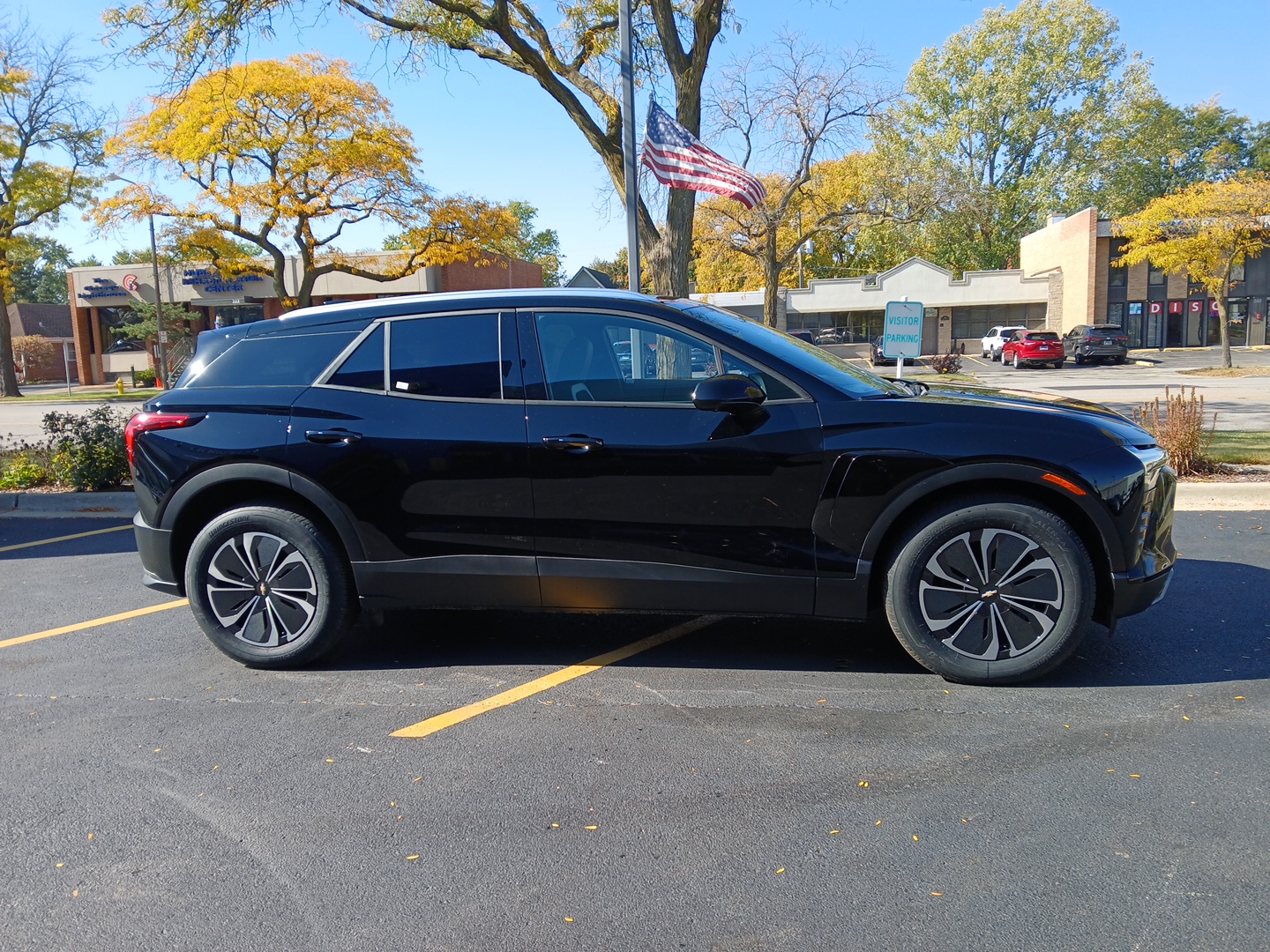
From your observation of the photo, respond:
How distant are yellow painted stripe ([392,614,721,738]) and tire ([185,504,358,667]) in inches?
34.9

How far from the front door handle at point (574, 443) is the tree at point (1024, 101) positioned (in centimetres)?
5539

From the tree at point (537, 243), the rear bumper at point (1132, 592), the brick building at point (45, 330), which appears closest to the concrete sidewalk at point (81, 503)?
the rear bumper at point (1132, 592)

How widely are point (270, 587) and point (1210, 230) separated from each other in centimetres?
3446

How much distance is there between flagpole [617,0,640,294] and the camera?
1067 cm

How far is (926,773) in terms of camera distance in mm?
3242

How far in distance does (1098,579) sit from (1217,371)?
32.9m

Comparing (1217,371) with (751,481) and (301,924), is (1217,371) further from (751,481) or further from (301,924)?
(301,924)

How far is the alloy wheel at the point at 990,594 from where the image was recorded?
3863 mm

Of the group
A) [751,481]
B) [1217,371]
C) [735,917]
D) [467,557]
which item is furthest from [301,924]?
[1217,371]

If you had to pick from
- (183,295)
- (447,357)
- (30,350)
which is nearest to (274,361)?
(447,357)

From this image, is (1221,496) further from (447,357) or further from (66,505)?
(66,505)

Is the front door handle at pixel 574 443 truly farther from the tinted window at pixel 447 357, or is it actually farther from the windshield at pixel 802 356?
the windshield at pixel 802 356

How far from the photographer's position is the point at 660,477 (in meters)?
3.99

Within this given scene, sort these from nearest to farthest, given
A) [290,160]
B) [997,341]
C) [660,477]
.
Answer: [660,477]
[290,160]
[997,341]
